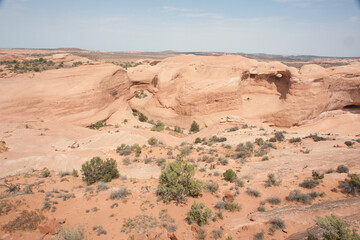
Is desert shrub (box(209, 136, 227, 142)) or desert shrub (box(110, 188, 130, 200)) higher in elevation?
desert shrub (box(110, 188, 130, 200))

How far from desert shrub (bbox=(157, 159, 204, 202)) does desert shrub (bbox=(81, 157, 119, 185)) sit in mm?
2786

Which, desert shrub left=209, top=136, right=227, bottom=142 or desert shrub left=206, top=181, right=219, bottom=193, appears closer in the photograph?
desert shrub left=206, top=181, right=219, bottom=193

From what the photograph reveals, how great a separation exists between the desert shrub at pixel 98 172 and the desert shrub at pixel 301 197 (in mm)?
7547

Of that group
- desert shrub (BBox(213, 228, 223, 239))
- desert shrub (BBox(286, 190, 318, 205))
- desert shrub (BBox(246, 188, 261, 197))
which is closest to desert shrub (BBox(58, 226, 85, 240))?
desert shrub (BBox(213, 228, 223, 239))

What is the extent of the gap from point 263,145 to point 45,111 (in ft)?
65.0

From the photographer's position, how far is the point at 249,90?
26.7 metres

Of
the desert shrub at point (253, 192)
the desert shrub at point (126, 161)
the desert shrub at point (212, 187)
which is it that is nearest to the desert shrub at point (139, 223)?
the desert shrub at point (212, 187)

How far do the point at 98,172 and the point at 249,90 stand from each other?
2224cm

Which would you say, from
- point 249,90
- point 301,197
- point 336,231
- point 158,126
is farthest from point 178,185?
point 249,90

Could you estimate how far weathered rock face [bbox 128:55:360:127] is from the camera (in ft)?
74.0

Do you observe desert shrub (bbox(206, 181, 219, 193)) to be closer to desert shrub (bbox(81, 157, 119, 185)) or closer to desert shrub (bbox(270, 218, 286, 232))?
desert shrub (bbox(270, 218, 286, 232))

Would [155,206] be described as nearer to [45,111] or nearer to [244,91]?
[45,111]

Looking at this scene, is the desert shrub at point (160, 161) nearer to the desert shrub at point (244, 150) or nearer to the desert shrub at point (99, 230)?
the desert shrub at point (244, 150)

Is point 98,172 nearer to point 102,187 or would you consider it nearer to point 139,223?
point 102,187
